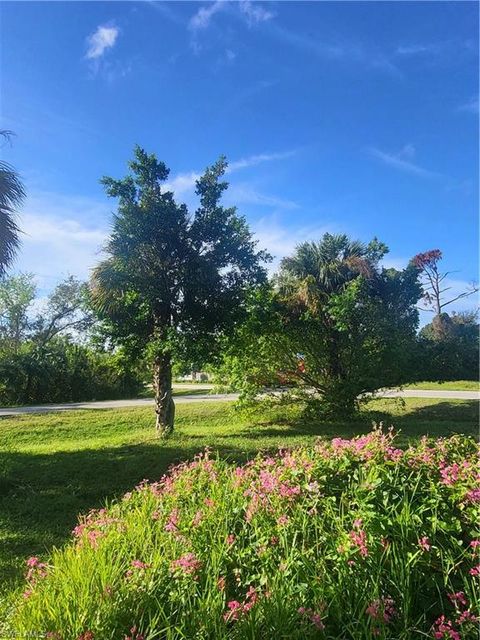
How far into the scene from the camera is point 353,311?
1204 centimetres

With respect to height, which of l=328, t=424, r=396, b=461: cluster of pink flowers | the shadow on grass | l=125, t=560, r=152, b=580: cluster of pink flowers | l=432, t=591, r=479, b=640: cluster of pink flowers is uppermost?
l=328, t=424, r=396, b=461: cluster of pink flowers

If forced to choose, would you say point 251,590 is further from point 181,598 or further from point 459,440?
point 459,440

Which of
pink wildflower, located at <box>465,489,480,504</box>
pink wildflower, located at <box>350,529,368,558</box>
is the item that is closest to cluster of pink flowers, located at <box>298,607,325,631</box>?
pink wildflower, located at <box>350,529,368,558</box>

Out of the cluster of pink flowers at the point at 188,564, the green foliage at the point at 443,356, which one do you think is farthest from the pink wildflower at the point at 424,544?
the green foliage at the point at 443,356

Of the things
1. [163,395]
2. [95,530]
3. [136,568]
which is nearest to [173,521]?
[136,568]

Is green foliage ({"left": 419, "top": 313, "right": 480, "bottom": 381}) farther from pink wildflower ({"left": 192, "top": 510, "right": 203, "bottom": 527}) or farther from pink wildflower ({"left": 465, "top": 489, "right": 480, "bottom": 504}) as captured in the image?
pink wildflower ({"left": 192, "top": 510, "right": 203, "bottom": 527})

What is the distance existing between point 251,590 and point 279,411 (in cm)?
1053

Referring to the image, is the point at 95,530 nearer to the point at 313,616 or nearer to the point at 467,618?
the point at 313,616

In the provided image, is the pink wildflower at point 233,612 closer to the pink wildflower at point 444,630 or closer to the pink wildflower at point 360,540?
the pink wildflower at point 360,540

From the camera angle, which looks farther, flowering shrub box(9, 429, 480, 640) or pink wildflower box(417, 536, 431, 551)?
pink wildflower box(417, 536, 431, 551)

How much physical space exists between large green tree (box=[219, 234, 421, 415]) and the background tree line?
30 mm

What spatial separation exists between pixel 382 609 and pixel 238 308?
810 cm

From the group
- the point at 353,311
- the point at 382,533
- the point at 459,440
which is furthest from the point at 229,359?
the point at 382,533

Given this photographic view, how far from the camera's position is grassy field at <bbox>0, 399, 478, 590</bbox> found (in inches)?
195
